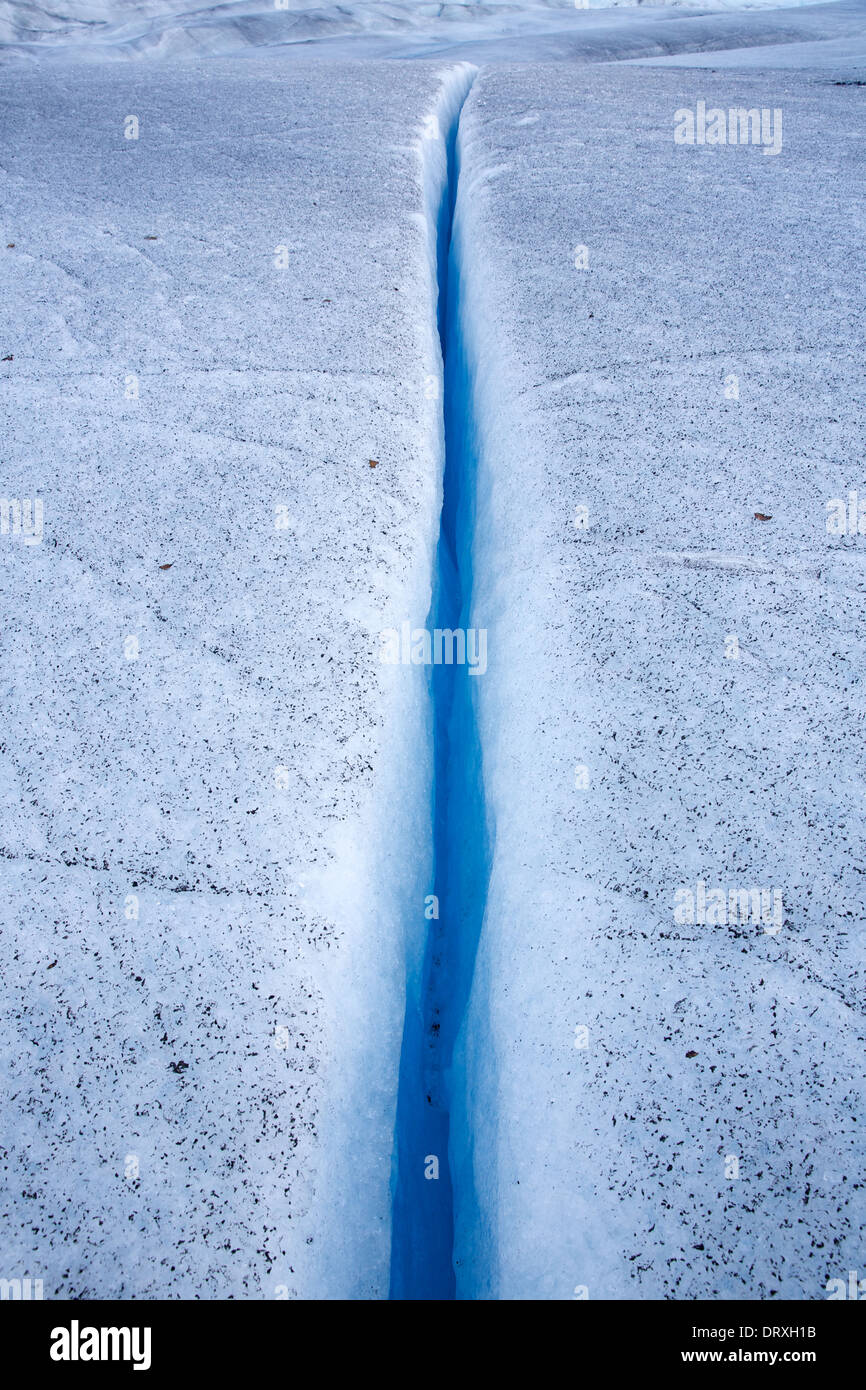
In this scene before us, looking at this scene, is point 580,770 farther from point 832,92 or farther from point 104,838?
point 832,92

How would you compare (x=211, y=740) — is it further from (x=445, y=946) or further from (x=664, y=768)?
(x=664, y=768)

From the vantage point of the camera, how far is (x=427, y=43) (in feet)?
18.7

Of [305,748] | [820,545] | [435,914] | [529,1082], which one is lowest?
[529,1082]

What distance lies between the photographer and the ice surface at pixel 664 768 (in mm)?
805

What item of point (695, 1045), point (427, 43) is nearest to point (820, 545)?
point (695, 1045)

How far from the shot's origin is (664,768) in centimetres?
111

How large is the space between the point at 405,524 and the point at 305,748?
0.58m

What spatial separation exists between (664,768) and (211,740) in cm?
70

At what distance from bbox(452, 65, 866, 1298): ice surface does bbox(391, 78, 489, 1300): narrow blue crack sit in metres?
0.05

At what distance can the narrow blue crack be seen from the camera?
994 millimetres

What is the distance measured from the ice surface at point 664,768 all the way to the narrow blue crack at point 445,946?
0.17ft

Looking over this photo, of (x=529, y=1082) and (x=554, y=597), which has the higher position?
(x=554, y=597)

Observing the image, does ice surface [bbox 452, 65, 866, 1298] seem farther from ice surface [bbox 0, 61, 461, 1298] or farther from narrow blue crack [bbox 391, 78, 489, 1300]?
ice surface [bbox 0, 61, 461, 1298]
